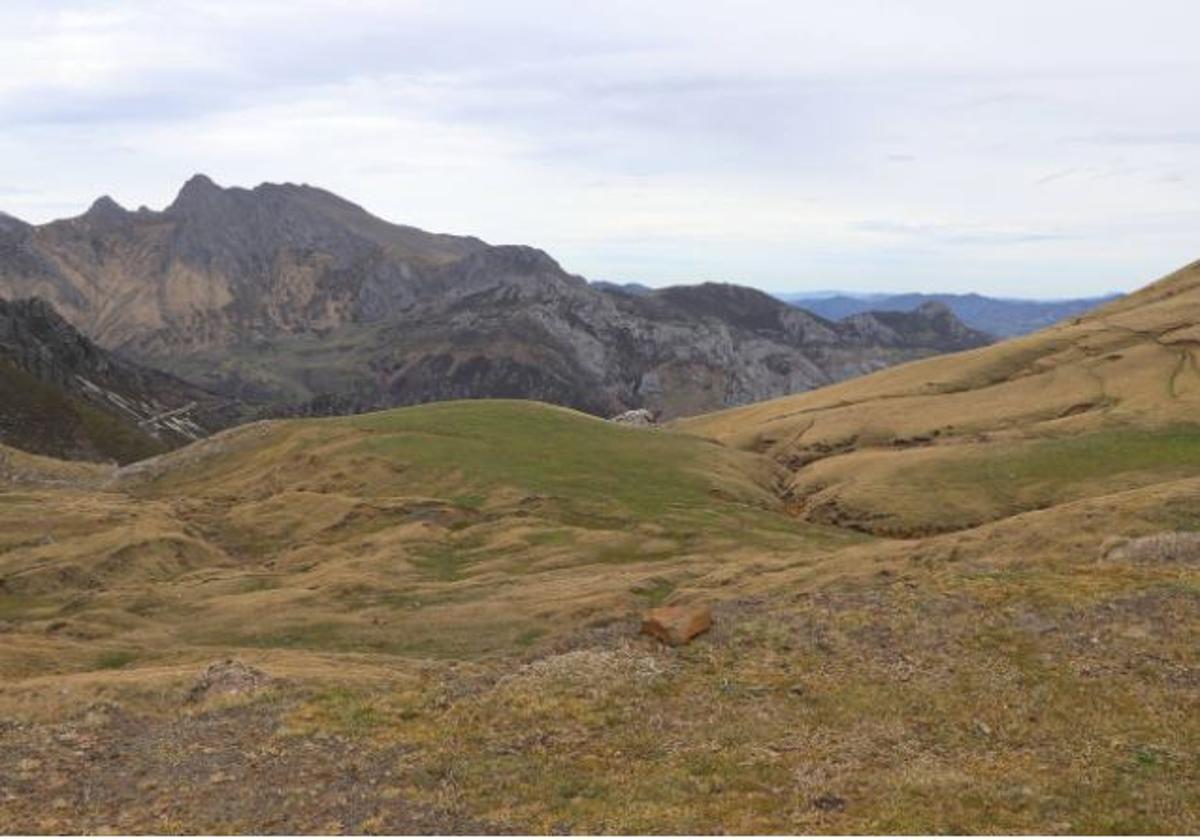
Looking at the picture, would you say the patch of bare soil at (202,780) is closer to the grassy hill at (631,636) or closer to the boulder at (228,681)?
the grassy hill at (631,636)

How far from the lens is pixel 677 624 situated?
32656mm

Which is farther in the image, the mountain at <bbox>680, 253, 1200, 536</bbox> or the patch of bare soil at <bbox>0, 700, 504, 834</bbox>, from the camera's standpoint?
the mountain at <bbox>680, 253, 1200, 536</bbox>

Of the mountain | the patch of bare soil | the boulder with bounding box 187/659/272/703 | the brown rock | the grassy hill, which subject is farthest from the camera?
the mountain

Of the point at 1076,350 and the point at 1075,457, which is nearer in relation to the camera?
the point at 1075,457

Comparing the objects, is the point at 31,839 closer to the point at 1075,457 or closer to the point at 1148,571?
the point at 1148,571

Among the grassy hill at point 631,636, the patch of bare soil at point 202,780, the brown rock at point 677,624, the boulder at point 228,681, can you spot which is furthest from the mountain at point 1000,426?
the patch of bare soil at point 202,780

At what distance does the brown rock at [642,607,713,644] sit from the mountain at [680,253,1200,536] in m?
37.3

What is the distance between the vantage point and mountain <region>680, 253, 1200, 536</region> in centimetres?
6756

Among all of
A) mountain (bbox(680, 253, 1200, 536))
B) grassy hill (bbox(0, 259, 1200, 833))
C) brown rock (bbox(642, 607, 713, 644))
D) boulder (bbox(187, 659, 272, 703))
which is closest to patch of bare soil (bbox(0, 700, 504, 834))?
grassy hill (bbox(0, 259, 1200, 833))

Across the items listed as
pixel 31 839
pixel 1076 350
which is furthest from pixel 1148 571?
pixel 1076 350

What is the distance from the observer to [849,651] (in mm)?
31000

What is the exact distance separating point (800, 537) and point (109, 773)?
4521cm

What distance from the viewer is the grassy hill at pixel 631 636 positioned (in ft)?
75.8

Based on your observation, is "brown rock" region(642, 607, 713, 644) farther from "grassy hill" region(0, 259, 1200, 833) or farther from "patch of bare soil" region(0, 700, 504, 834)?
"patch of bare soil" region(0, 700, 504, 834)
